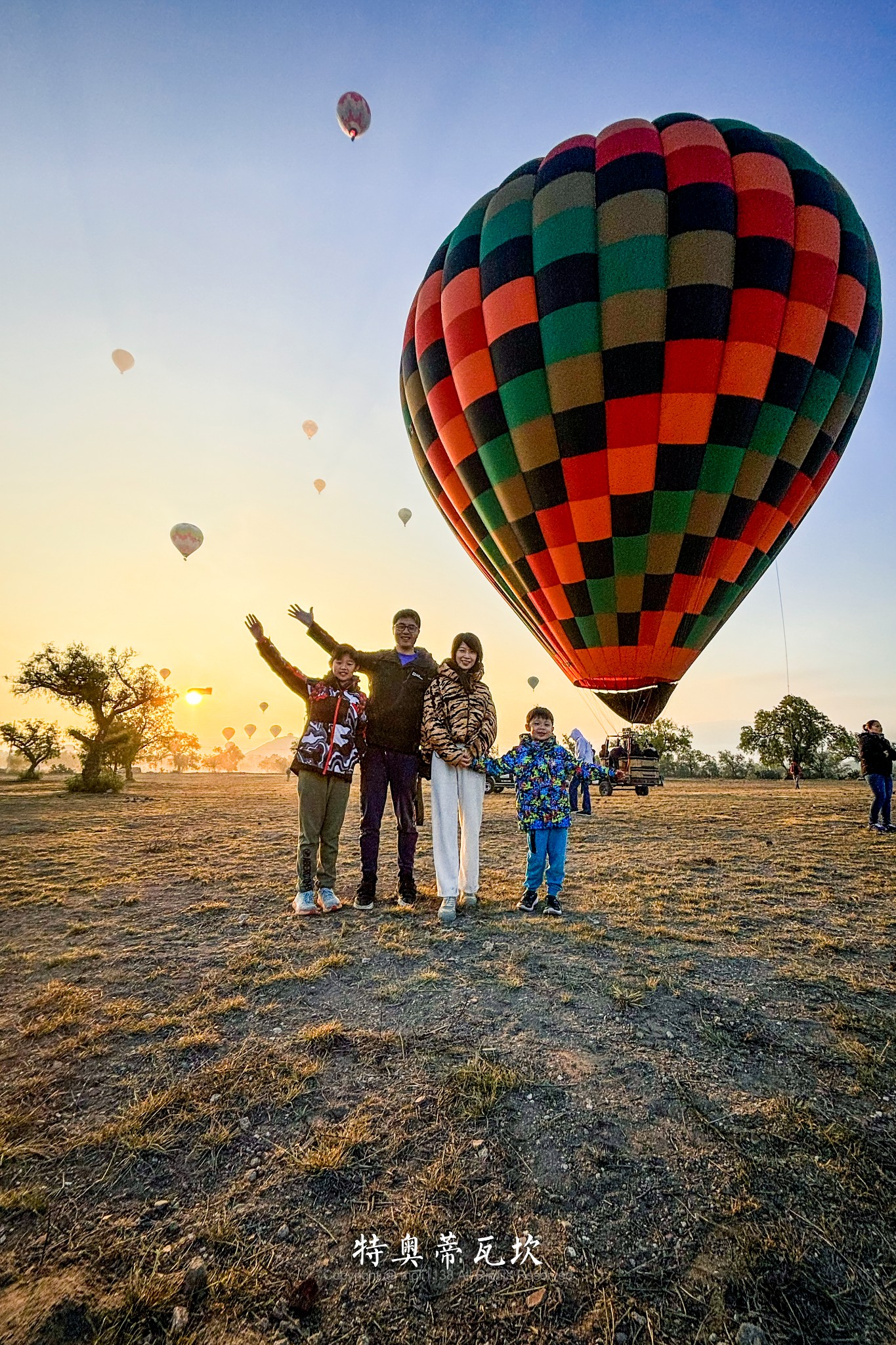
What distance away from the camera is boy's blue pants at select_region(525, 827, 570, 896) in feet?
15.2

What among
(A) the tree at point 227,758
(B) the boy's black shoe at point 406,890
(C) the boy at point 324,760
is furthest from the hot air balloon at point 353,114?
(A) the tree at point 227,758

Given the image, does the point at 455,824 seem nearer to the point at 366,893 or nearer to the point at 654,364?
the point at 366,893

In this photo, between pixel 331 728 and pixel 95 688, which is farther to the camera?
pixel 95 688

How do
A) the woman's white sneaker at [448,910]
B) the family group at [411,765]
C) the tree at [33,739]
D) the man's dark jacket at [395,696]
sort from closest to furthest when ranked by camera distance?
the woman's white sneaker at [448,910], the family group at [411,765], the man's dark jacket at [395,696], the tree at [33,739]

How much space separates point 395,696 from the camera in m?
4.83

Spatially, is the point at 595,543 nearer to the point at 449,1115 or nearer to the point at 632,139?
the point at 632,139

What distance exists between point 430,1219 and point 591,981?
1834mm

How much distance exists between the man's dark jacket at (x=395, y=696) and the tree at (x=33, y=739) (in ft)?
104

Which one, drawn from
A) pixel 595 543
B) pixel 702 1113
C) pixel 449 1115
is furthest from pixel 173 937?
pixel 595 543

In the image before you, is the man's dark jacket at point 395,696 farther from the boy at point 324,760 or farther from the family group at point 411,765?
the boy at point 324,760

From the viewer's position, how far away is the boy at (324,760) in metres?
4.62

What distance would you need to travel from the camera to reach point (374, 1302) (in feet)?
4.44

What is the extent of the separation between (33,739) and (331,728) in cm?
3298

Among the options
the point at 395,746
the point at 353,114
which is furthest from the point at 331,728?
the point at 353,114
